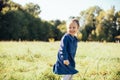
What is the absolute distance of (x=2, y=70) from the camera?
5.49 metres

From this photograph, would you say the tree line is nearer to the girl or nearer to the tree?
the tree

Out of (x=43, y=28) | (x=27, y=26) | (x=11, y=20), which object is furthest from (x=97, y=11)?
(x=11, y=20)

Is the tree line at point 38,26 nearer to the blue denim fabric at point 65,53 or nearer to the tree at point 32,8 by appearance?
the tree at point 32,8

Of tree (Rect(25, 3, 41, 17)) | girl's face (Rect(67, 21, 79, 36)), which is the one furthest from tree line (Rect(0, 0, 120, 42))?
girl's face (Rect(67, 21, 79, 36))

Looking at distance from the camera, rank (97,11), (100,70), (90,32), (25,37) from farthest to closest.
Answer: (97,11)
(90,32)
(25,37)
(100,70)

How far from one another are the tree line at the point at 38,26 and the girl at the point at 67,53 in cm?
3510

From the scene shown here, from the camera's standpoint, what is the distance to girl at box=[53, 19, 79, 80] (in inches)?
147

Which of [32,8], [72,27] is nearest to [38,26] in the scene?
[32,8]

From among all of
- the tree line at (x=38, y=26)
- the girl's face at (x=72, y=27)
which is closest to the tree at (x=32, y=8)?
the tree line at (x=38, y=26)

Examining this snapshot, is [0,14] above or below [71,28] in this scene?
above

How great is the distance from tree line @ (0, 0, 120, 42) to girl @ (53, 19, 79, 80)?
35.1 meters

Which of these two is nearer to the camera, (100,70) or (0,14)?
(100,70)

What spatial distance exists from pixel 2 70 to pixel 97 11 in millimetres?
55571

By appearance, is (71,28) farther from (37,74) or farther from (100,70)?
(100,70)
